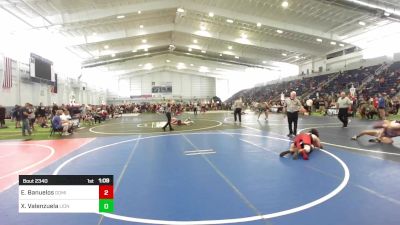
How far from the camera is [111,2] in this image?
22047 mm

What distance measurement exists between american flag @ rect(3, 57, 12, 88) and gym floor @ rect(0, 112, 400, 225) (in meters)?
17.3

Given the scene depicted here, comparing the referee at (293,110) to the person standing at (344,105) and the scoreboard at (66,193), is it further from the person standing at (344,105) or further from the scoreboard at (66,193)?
the scoreboard at (66,193)

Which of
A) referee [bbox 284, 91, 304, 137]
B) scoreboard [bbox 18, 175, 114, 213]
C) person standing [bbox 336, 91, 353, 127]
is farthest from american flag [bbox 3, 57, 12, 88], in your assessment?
scoreboard [bbox 18, 175, 114, 213]

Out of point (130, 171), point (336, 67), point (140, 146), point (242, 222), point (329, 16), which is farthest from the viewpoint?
point (336, 67)

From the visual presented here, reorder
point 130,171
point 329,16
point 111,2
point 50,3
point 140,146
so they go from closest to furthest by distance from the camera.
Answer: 1. point 130,171
2. point 140,146
3. point 50,3
4. point 111,2
5. point 329,16

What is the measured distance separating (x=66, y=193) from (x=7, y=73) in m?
25.4

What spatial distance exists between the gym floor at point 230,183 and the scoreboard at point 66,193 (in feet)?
3.96

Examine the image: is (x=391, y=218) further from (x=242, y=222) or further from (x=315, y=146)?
(x=315, y=146)

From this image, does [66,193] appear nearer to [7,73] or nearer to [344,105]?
[344,105]

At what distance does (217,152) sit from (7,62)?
22389 millimetres

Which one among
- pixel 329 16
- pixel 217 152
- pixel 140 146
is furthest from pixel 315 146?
pixel 329 16

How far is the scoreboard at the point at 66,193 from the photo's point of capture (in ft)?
7.92

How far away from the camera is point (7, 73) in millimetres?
23109

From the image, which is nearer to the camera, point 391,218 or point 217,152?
point 391,218
